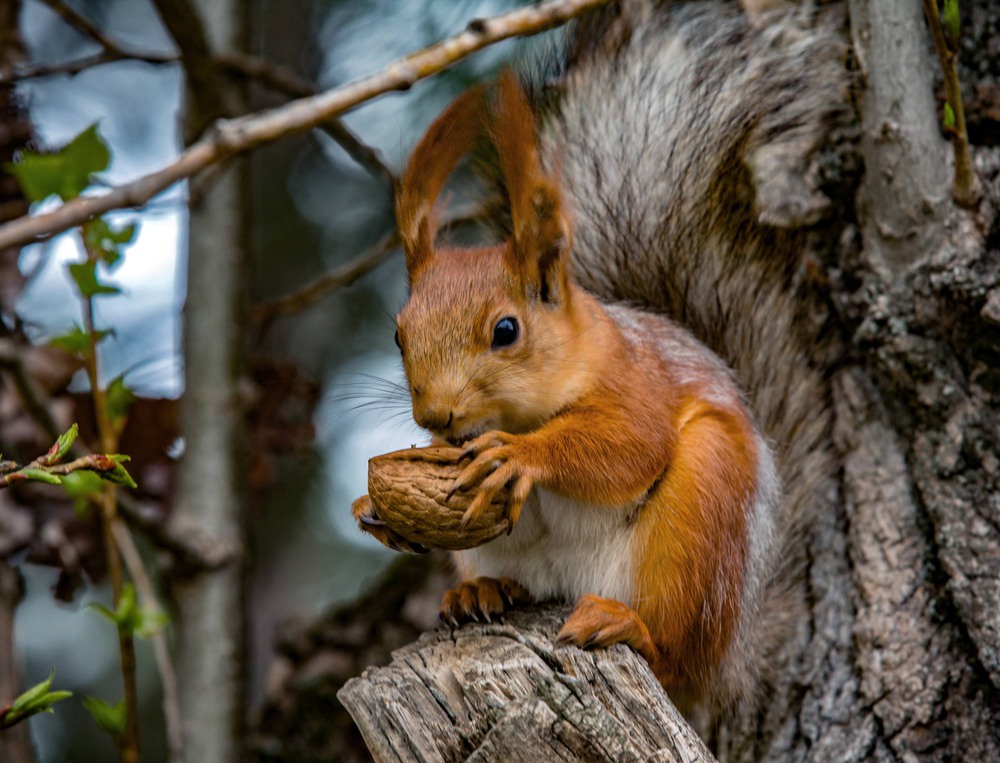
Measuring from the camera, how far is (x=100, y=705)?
1283 mm

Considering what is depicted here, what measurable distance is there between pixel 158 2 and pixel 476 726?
135 centimetres

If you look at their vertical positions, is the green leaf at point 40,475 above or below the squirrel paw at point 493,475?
above

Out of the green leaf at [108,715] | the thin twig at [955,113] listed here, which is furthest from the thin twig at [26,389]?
the thin twig at [955,113]

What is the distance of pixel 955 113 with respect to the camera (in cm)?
120

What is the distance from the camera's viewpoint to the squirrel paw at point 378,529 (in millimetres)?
1118

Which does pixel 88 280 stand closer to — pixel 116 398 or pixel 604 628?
pixel 116 398

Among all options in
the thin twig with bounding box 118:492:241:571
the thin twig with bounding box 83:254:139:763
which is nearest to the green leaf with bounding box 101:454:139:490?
the thin twig with bounding box 83:254:139:763

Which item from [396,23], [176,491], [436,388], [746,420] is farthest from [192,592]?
[396,23]

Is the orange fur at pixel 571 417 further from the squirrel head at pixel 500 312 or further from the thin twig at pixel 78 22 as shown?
the thin twig at pixel 78 22

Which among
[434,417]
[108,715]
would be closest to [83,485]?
[108,715]

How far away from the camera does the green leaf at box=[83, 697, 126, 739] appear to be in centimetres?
127

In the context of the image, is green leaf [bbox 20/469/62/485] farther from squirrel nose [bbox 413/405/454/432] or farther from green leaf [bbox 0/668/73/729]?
squirrel nose [bbox 413/405/454/432]

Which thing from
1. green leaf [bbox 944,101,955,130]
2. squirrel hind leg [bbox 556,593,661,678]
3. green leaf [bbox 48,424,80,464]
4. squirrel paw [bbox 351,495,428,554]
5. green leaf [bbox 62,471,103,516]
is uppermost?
green leaf [bbox 944,101,955,130]

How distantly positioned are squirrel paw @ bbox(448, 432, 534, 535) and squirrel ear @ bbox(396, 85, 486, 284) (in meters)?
0.36
